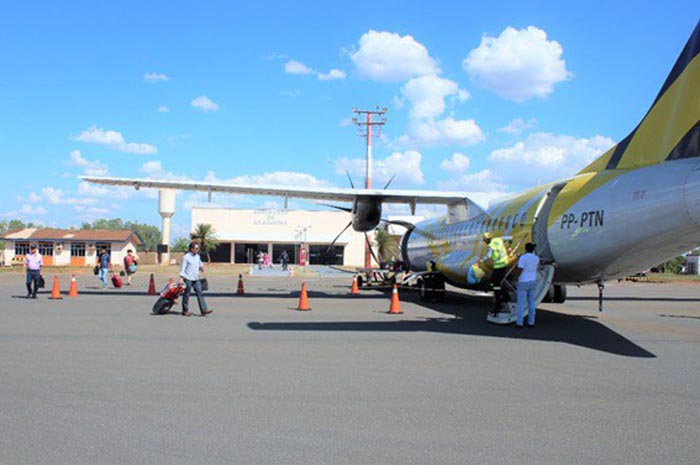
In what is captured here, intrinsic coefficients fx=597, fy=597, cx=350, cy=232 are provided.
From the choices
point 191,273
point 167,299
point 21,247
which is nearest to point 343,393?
point 191,273

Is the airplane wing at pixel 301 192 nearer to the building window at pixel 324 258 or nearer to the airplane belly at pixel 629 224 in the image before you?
the airplane belly at pixel 629 224

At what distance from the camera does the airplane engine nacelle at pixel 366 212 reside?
2059 centimetres

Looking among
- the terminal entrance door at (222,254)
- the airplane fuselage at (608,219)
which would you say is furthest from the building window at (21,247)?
the airplane fuselage at (608,219)

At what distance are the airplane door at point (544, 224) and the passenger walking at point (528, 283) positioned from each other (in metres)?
0.70

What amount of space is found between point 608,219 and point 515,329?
9.03ft

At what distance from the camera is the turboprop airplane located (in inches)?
368

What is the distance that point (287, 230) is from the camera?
75.1 meters

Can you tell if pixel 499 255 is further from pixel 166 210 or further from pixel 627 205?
pixel 166 210

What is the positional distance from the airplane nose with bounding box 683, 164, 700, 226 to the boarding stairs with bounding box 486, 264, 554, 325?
3.53 m

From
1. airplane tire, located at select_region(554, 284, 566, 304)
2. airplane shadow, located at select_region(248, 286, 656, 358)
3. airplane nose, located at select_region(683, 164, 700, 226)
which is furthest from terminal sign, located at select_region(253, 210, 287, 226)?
airplane nose, located at select_region(683, 164, 700, 226)

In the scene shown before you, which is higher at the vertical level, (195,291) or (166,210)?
(166,210)

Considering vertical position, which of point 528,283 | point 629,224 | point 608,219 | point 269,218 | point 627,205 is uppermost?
point 269,218

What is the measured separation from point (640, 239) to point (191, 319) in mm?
8909

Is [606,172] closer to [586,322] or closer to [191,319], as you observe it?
[586,322]
